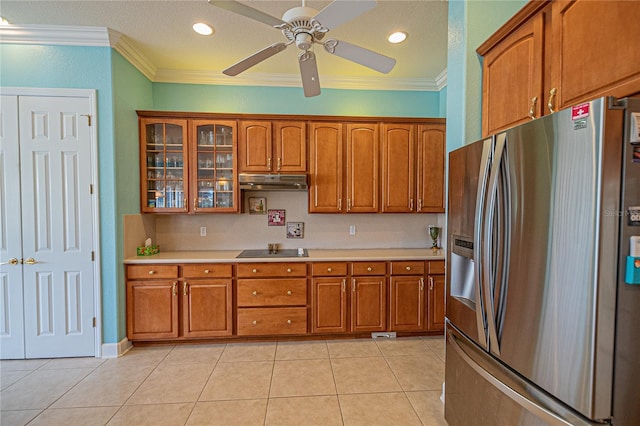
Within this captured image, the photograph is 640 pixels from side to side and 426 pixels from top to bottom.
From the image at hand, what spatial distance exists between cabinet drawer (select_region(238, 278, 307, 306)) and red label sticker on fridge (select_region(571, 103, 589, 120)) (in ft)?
8.37

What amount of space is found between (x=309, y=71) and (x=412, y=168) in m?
1.94

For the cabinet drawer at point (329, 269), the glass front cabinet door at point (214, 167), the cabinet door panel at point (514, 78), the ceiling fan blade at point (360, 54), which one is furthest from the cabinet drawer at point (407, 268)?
the ceiling fan blade at point (360, 54)

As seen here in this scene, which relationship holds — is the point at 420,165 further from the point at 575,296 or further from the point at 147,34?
the point at 147,34

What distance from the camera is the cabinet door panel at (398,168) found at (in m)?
3.34

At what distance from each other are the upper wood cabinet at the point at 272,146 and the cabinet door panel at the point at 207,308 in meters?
1.30

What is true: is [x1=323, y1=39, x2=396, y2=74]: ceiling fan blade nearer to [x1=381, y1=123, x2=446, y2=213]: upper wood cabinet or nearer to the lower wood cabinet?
[x1=381, y1=123, x2=446, y2=213]: upper wood cabinet

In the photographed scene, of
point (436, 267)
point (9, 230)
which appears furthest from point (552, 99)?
point (9, 230)

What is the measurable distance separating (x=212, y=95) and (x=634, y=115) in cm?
363

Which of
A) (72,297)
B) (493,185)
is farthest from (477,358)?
(72,297)

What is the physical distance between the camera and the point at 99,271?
8.92ft

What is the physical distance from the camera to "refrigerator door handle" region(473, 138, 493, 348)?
4.30 feet

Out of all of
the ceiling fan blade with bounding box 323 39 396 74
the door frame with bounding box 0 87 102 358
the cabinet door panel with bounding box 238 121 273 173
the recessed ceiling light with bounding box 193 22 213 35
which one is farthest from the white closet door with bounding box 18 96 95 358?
the ceiling fan blade with bounding box 323 39 396 74

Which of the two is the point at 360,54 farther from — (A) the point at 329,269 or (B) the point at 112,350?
(B) the point at 112,350

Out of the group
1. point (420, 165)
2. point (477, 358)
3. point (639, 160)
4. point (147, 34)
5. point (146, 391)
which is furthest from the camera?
point (420, 165)
